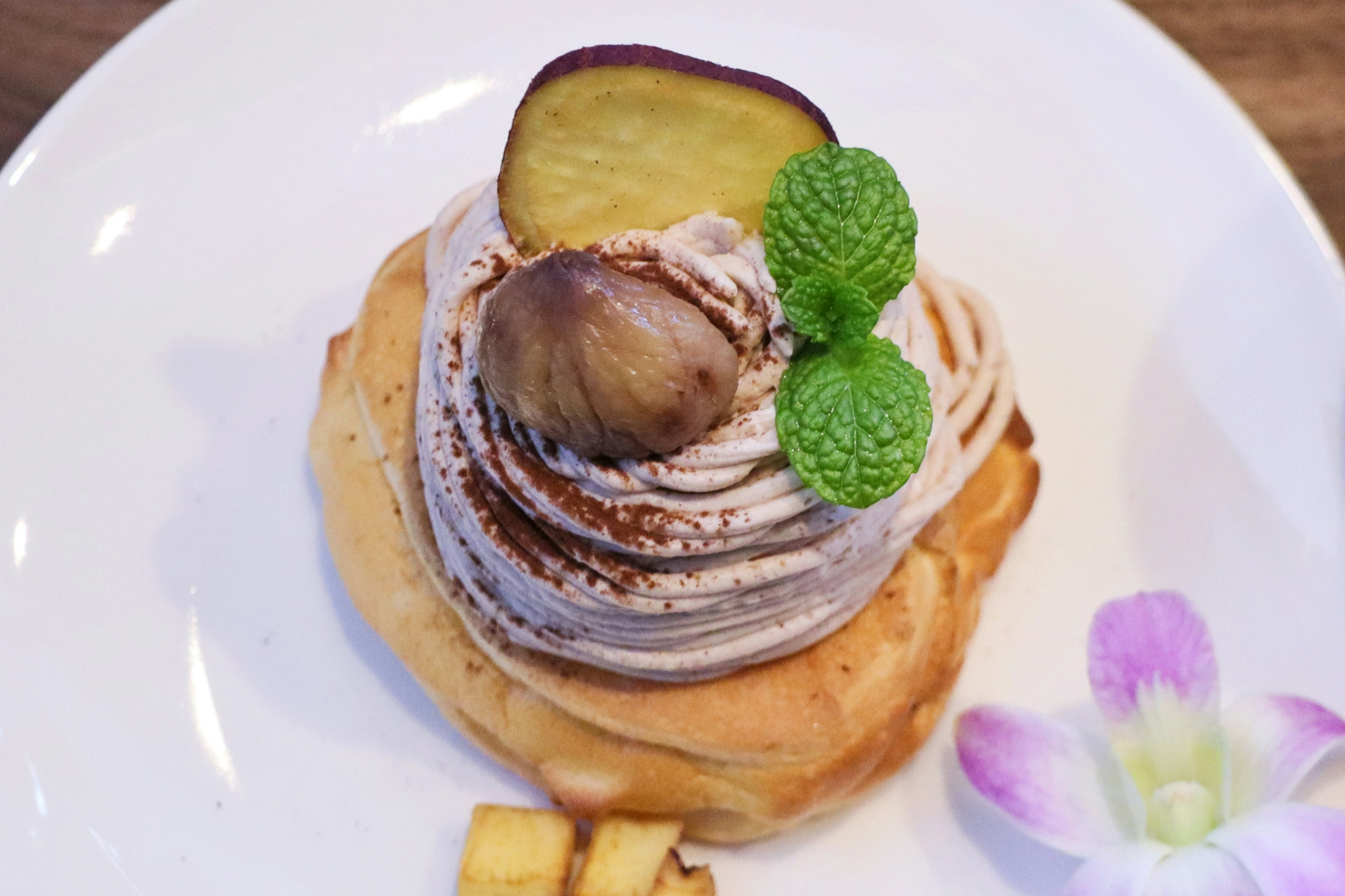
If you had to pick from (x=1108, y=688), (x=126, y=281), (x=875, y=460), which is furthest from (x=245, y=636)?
(x=1108, y=688)

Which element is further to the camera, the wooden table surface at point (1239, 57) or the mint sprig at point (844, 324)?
the wooden table surface at point (1239, 57)

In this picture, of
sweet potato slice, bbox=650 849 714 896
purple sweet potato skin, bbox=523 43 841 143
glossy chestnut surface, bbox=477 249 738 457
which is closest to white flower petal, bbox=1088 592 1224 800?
sweet potato slice, bbox=650 849 714 896

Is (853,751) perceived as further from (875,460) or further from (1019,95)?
(1019,95)

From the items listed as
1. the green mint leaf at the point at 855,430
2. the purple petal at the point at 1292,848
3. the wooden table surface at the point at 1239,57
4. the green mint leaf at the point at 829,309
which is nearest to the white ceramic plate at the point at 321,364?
the purple petal at the point at 1292,848

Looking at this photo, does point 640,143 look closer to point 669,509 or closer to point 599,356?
point 599,356

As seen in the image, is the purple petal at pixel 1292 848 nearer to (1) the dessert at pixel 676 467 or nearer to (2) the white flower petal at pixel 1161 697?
(2) the white flower petal at pixel 1161 697

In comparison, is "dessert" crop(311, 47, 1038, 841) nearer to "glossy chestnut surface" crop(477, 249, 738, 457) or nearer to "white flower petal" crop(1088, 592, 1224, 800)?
"glossy chestnut surface" crop(477, 249, 738, 457)
